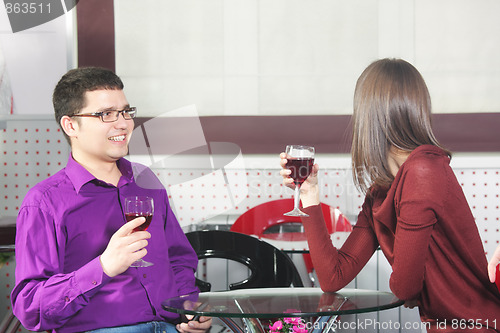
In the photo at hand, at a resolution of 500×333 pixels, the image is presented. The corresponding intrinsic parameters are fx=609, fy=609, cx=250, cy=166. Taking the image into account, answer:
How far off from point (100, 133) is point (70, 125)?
123mm

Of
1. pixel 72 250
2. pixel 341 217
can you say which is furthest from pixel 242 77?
pixel 72 250

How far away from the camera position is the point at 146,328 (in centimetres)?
183

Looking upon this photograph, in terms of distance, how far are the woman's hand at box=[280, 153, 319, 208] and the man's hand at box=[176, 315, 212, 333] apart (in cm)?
48

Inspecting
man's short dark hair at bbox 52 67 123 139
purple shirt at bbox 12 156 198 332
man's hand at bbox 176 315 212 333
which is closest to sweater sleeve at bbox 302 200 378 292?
man's hand at bbox 176 315 212 333

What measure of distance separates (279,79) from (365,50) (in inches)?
21.5

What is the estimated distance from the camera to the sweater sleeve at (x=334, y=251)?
5.89 ft

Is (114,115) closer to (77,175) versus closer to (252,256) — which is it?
(77,175)

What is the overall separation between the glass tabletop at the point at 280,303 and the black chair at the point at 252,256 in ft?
1.84

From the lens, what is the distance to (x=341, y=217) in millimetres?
3164

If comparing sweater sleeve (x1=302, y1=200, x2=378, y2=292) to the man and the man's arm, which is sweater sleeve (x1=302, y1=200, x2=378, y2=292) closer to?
the man

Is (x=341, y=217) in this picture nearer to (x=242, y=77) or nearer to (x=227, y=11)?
(x=242, y=77)

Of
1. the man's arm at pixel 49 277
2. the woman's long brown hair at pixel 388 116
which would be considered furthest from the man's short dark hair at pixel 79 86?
the woman's long brown hair at pixel 388 116

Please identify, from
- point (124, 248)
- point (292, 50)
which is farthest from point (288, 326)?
point (292, 50)

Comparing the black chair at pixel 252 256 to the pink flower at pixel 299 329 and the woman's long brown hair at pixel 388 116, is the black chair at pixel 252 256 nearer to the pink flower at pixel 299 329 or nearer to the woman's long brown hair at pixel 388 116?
the pink flower at pixel 299 329
